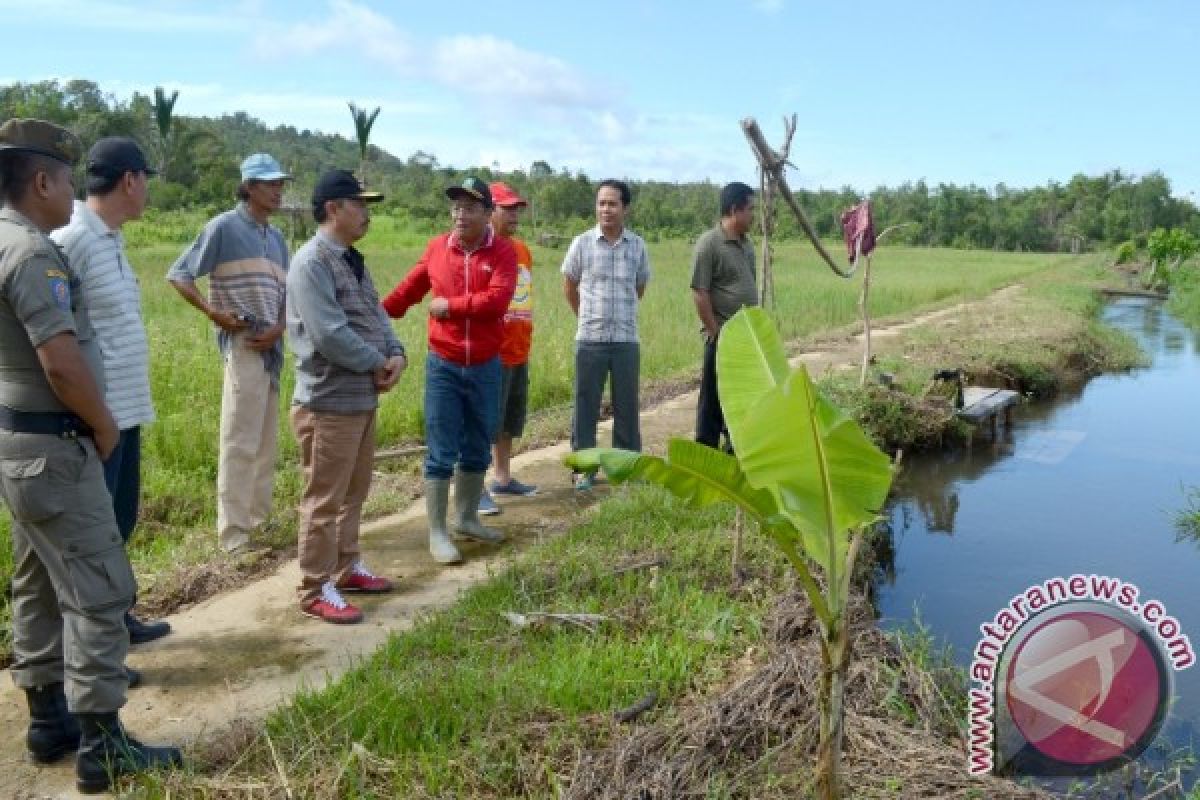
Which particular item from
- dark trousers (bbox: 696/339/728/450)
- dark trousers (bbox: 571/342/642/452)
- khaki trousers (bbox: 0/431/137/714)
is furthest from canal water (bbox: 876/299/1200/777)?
khaki trousers (bbox: 0/431/137/714)

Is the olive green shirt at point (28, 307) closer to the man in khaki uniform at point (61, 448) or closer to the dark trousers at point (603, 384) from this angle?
the man in khaki uniform at point (61, 448)

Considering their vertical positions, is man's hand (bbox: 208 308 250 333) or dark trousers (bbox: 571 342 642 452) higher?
man's hand (bbox: 208 308 250 333)

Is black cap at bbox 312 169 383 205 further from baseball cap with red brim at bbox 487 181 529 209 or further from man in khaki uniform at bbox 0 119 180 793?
baseball cap with red brim at bbox 487 181 529 209

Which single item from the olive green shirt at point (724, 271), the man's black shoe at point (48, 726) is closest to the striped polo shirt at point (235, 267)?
the man's black shoe at point (48, 726)

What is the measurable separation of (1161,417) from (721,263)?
260 inches

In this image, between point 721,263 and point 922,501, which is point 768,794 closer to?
point 721,263

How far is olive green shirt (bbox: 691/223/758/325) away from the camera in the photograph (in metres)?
→ 5.24

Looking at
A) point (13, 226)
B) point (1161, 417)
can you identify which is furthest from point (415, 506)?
point (1161, 417)

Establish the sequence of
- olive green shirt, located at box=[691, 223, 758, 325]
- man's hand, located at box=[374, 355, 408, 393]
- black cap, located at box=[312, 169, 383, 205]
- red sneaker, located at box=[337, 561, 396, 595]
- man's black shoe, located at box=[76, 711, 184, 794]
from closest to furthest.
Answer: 1. man's black shoe, located at box=[76, 711, 184, 794]
2. black cap, located at box=[312, 169, 383, 205]
3. man's hand, located at box=[374, 355, 408, 393]
4. red sneaker, located at box=[337, 561, 396, 595]
5. olive green shirt, located at box=[691, 223, 758, 325]

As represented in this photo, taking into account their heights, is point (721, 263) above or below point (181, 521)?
above

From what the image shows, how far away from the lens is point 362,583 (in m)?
3.92

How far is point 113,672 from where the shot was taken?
2.53 m

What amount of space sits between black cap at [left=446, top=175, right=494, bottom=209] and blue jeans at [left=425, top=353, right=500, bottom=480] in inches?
28.7

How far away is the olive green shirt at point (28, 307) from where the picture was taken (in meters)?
2.35
